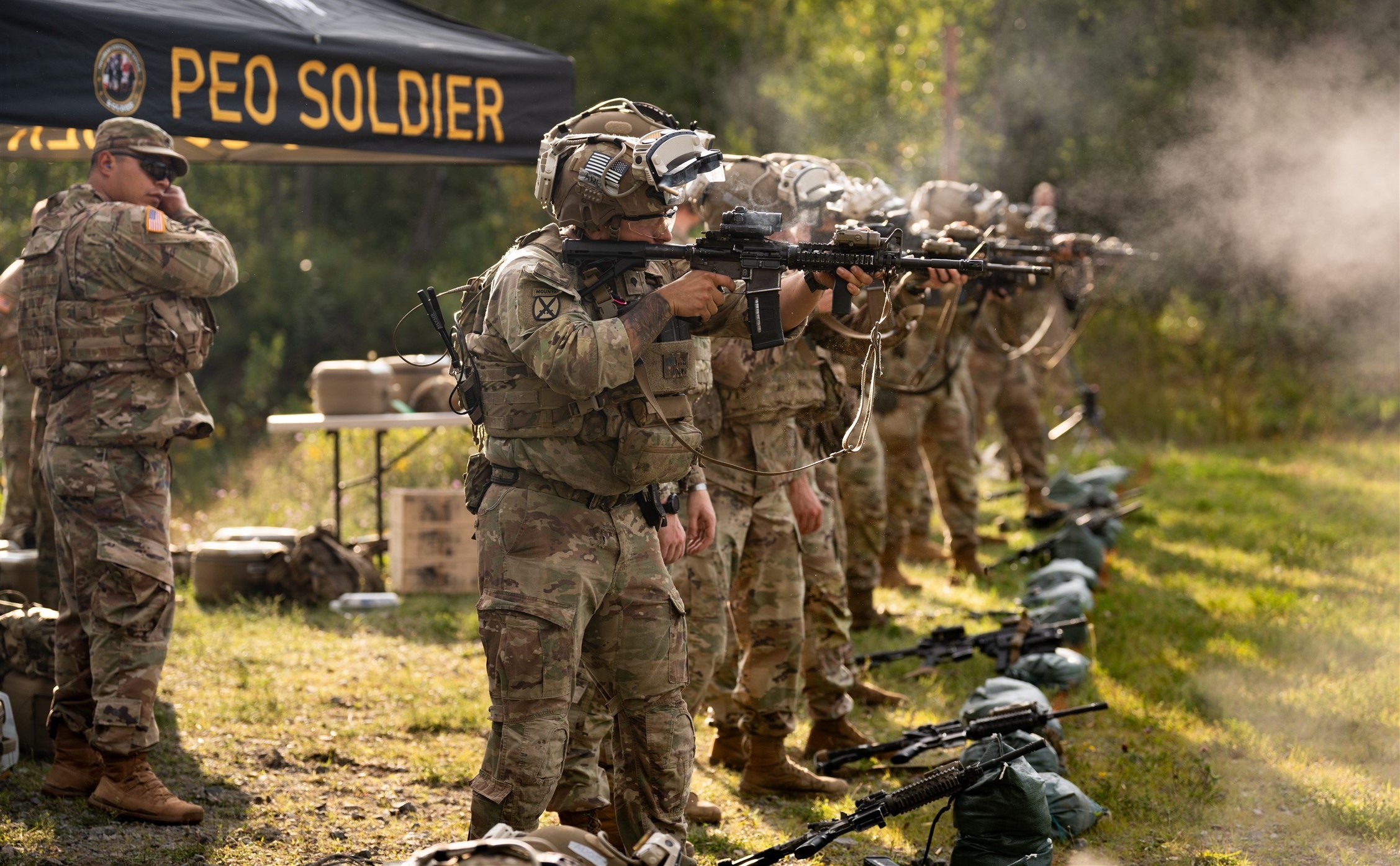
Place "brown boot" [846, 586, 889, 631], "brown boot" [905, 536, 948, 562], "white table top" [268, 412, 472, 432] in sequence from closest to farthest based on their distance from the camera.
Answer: "brown boot" [846, 586, 889, 631] → "white table top" [268, 412, 472, 432] → "brown boot" [905, 536, 948, 562]

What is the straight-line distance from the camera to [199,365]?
19.5ft

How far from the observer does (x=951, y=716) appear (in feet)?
22.9

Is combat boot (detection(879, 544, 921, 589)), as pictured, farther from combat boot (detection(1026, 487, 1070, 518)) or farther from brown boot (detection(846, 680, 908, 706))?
brown boot (detection(846, 680, 908, 706))

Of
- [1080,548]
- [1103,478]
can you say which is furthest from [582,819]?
[1103,478]

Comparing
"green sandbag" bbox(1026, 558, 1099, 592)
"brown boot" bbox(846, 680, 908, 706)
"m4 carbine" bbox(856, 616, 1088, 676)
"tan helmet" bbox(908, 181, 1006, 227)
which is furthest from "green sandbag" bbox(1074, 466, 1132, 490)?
"brown boot" bbox(846, 680, 908, 706)

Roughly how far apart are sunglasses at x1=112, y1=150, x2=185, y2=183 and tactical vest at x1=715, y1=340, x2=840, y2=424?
97.8 inches

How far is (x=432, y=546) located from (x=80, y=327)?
4.59m

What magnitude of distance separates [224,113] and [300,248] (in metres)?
25.2

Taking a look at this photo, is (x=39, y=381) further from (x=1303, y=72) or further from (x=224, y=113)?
(x=1303, y=72)

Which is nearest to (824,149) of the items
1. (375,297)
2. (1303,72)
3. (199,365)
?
(1303,72)

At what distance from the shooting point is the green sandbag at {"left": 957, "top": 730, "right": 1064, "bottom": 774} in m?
5.06

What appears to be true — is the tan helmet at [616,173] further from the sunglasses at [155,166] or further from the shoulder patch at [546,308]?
the sunglasses at [155,166]

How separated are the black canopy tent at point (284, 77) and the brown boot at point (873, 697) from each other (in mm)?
3278

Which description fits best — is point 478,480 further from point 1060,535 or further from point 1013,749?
point 1060,535
